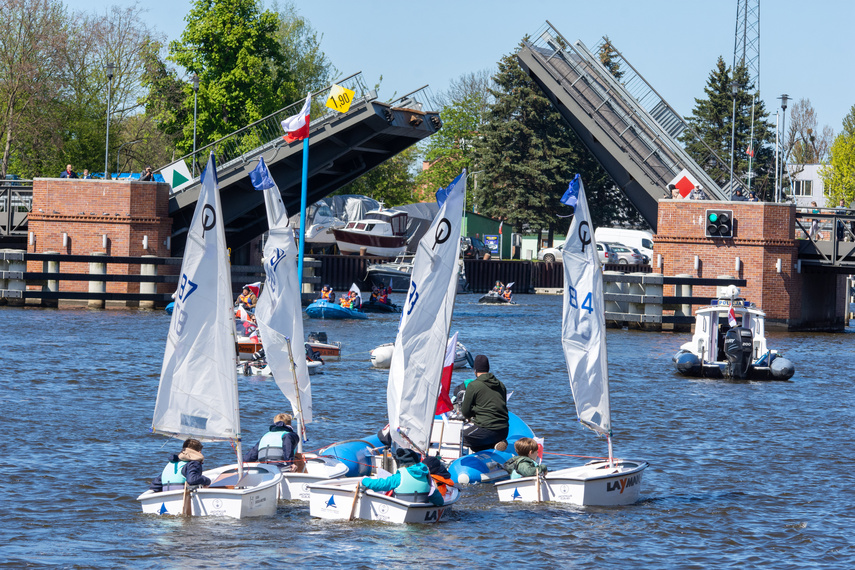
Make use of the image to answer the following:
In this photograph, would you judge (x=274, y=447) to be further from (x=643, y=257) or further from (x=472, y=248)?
(x=643, y=257)

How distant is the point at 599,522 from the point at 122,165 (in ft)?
203

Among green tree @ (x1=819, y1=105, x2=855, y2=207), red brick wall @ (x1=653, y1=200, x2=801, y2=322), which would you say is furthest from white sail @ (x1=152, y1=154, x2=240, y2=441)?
green tree @ (x1=819, y1=105, x2=855, y2=207)

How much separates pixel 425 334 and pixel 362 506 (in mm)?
2421

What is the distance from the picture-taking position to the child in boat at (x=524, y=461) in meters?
14.9

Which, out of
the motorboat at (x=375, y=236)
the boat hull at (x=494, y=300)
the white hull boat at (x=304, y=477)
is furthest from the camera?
the motorboat at (x=375, y=236)

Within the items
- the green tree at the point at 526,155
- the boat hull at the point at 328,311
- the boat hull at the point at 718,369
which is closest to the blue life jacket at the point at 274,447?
the boat hull at the point at 718,369

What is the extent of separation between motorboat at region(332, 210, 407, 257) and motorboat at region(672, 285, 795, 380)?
3892cm

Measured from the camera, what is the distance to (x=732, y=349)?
2891 centimetres

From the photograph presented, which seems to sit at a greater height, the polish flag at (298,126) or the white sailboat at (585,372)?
the polish flag at (298,126)

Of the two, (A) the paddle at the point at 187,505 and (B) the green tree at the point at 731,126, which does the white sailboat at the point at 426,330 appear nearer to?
(A) the paddle at the point at 187,505

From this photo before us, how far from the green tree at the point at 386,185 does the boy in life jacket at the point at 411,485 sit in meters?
66.5

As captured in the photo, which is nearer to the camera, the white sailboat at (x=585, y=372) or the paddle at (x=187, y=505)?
the paddle at (x=187, y=505)

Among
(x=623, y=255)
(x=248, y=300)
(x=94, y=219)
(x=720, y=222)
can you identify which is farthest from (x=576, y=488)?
(x=623, y=255)

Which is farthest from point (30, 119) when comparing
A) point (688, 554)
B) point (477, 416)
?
point (688, 554)
